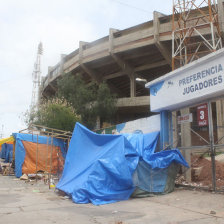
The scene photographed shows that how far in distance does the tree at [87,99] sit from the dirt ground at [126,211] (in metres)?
16.8

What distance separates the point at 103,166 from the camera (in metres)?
Result: 6.80

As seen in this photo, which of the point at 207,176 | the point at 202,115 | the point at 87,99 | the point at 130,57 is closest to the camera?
the point at 202,115

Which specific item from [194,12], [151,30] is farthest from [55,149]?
[194,12]

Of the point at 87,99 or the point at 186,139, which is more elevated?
the point at 87,99

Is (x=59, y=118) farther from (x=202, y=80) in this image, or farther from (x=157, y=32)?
(x=202, y=80)

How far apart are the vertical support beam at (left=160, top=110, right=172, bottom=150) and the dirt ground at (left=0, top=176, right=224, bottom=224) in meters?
2.32

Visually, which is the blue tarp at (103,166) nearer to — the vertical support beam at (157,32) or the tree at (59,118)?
the tree at (59,118)

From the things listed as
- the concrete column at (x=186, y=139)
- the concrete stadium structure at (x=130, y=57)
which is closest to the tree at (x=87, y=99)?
the concrete stadium structure at (x=130, y=57)

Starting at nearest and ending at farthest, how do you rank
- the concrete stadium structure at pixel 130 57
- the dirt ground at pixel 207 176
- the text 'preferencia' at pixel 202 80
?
the text 'preferencia' at pixel 202 80 < the dirt ground at pixel 207 176 < the concrete stadium structure at pixel 130 57

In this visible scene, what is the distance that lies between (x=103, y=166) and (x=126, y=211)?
159cm

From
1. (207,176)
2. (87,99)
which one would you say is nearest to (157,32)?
(87,99)

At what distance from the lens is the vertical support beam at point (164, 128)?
9.12m

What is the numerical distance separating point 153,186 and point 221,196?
5.93ft

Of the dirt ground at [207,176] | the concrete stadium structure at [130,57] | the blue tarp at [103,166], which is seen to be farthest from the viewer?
the concrete stadium structure at [130,57]
